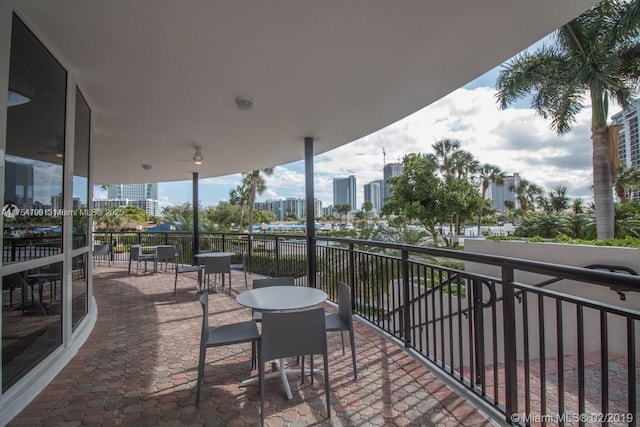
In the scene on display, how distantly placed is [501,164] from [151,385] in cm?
3086

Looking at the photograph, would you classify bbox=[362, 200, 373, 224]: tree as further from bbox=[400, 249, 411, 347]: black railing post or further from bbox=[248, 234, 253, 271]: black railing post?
bbox=[400, 249, 411, 347]: black railing post

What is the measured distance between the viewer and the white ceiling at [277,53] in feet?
6.05

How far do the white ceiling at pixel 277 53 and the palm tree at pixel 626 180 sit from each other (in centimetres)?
1851

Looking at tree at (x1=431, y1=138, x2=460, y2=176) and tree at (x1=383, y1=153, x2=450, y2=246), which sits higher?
tree at (x1=431, y1=138, x2=460, y2=176)

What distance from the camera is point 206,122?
3.88 meters

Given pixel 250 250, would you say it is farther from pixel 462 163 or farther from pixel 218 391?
pixel 462 163

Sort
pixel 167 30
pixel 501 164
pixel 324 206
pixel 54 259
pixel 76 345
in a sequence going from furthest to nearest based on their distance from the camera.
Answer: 1. pixel 324 206
2. pixel 501 164
3. pixel 76 345
4. pixel 54 259
5. pixel 167 30

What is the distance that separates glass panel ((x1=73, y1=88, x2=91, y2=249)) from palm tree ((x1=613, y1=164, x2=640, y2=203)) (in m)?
20.9

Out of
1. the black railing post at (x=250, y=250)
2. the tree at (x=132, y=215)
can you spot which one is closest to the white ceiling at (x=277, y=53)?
the black railing post at (x=250, y=250)

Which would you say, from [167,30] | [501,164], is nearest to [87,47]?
[167,30]

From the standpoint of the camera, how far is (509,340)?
159 centimetres

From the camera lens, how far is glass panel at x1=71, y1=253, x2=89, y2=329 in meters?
2.88

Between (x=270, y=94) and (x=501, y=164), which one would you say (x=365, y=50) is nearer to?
(x=270, y=94)

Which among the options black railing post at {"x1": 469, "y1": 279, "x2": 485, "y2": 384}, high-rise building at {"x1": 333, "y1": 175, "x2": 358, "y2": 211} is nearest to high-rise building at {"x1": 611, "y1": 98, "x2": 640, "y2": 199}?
black railing post at {"x1": 469, "y1": 279, "x2": 485, "y2": 384}
